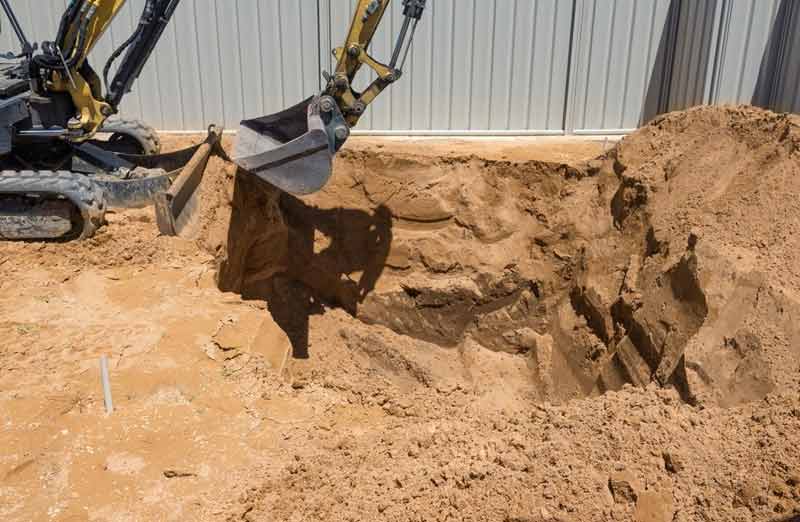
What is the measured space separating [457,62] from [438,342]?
3478mm

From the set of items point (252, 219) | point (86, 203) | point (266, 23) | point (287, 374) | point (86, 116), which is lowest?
point (287, 374)

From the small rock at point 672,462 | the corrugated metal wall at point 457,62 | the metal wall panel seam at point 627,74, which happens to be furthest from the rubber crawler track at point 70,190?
the metal wall panel seam at point 627,74

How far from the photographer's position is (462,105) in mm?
8711

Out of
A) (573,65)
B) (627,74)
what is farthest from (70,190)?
(627,74)

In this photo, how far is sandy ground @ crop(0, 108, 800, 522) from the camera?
3387 millimetres

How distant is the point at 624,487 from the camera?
325 cm

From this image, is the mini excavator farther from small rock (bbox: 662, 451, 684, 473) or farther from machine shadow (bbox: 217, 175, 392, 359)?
small rock (bbox: 662, 451, 684, 473)

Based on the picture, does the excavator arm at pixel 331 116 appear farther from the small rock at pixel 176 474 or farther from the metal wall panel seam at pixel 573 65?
the metal wall panel seam at pixel 573 65

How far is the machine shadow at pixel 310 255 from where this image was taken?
7219 millimetres

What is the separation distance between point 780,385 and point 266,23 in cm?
689

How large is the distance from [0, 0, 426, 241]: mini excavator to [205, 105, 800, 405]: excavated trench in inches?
37.1

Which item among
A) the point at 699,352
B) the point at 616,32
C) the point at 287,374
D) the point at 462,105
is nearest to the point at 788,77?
the point at 616,32

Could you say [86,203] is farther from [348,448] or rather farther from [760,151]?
[760,151]

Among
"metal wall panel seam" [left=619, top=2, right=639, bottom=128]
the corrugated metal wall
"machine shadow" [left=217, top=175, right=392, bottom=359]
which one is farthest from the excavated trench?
"metal wall panel seam" [left=619, top=2, right=639, bottom=128]
